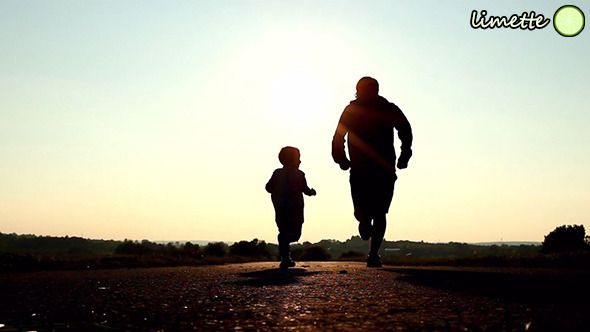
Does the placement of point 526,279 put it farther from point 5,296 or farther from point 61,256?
point 61,256

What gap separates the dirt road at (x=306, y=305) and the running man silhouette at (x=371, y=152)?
3135mm

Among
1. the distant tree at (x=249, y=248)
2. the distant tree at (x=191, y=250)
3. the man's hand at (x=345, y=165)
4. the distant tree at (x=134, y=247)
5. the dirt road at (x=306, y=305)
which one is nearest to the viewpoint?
the dirt road at (x=306, y=305)

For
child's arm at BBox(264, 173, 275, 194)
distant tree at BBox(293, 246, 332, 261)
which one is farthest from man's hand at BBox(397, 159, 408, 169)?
distant tree at BBox(293, 246, 332, 261)

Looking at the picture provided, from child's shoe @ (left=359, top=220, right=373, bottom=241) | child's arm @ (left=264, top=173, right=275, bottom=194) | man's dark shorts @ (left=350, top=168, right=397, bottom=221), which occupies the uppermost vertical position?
child's arm @ (left=264, top=173, right=275, bottom=194)

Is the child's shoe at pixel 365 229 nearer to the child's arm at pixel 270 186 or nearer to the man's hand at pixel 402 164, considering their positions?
the man's hand at pixel 402 164

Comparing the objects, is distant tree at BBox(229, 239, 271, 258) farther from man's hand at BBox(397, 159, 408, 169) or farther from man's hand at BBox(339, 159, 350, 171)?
man's hand at BBox(397, 159, 408, 169)

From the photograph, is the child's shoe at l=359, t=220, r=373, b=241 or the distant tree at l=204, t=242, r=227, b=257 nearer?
the child's shoe at l=359, t=220, r=373, b=241

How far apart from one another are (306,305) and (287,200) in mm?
7562

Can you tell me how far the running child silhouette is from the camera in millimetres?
12156

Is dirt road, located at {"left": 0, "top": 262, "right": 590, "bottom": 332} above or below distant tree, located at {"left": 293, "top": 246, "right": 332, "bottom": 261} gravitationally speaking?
below

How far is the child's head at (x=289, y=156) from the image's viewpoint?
12.7m

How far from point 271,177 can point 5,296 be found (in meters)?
7.37

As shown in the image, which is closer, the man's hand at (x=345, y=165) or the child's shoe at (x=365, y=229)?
the child's shoe at (x=365, y=229)

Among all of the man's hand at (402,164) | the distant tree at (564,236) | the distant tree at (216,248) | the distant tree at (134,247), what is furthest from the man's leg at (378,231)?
the distant tree at (216,248)
